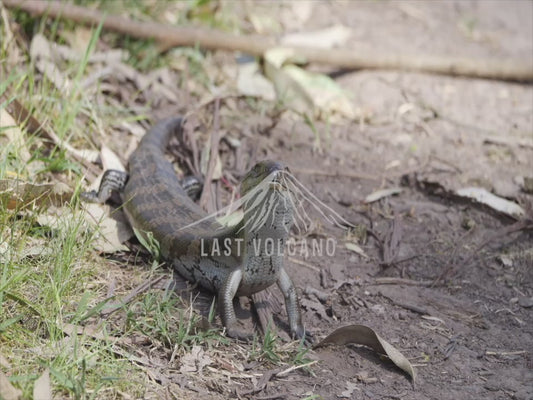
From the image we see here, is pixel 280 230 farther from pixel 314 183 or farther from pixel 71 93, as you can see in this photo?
pixel 71 93

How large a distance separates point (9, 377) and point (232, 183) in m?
2.95

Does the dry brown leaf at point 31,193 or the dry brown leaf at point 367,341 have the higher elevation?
the dry brown leaf at point 31,193

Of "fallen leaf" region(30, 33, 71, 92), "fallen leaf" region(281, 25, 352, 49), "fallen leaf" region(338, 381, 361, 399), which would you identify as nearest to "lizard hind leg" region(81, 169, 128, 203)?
"fallen leaf" region(30, 33, 71, 92)

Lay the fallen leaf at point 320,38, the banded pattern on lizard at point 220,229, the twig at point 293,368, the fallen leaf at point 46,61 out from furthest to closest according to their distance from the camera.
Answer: the fallen leaf at point 320,38, the fallen leaf at point 46,61, the banded pattern on lizard at point 220,229, the twig at point 293,368

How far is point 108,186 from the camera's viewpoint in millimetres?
5543

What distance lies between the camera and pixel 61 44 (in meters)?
6.97

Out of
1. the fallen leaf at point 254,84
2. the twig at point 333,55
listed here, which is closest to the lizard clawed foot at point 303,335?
the fallen leaf at point 254,84

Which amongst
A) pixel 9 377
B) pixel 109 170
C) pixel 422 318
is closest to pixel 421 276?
pixel 422 318

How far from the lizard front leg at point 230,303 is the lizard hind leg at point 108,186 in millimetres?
1489

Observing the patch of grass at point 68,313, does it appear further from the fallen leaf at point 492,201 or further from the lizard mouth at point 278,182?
the fallen leaf at point 492,201

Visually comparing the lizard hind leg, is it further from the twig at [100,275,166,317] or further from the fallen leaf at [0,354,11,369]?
the fallen leaf at [0,354,11,369]

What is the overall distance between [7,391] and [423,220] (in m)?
3.63

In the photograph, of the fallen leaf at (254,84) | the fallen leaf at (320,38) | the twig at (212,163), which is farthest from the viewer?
the fallen leaf at (320,38)

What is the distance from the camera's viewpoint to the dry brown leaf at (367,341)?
411cm
